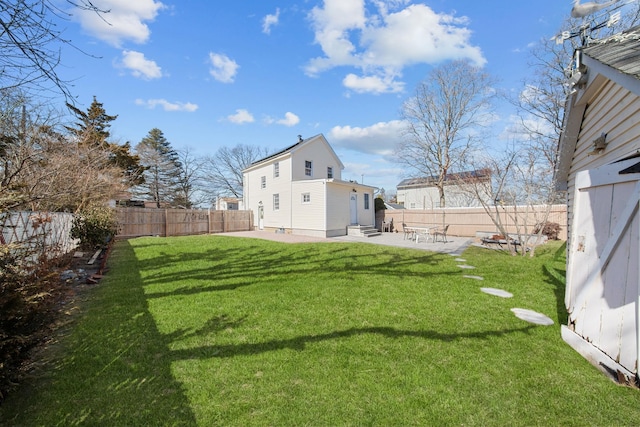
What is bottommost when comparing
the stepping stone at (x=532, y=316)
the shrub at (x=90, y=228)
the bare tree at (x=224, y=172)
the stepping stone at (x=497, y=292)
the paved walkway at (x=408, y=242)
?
the stepping stone at (x=532, y=316)

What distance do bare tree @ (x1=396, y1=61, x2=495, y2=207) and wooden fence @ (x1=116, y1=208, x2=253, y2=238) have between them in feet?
53.6

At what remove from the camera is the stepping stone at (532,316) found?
3.97 metres

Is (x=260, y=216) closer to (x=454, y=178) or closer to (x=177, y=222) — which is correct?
(x=177, y=222)

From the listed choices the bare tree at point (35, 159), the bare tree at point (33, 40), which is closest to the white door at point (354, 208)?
the bare tree at point (35, 159)

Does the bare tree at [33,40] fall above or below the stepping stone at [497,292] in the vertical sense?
above

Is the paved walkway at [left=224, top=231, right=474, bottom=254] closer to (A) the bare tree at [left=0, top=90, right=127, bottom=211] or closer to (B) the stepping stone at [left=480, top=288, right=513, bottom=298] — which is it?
(B) the stepping stone at [left=480, top=288, right=513, bottom=298]

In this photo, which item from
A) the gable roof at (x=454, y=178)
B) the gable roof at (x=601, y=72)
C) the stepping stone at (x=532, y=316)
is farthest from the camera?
the gable roof at (x=454, y=178)

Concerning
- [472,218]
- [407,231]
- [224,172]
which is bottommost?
[407,231]

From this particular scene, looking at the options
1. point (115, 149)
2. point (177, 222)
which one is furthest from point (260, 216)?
point (115, 149)

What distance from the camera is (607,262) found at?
301cm

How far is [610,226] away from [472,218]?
1536 cm

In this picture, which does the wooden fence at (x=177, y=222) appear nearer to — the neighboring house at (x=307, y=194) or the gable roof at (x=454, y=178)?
the neighboring house at (x=307, y=194)

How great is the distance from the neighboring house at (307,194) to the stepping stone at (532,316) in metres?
12.4

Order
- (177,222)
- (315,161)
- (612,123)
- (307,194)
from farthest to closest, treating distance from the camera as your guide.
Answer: (315,161) < (177,222) < (307,194) < (612,123)
